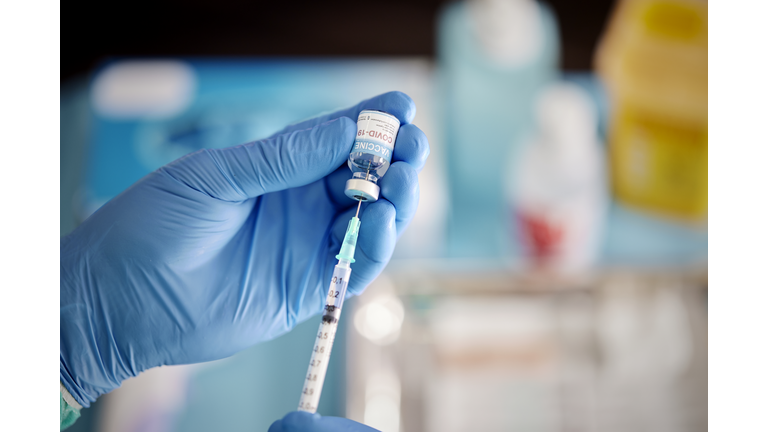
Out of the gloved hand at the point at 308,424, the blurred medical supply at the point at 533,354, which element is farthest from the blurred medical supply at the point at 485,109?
the gloved hand at the point at 308,424

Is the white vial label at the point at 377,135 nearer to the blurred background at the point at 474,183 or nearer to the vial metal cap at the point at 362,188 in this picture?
the vial metal cap at the point at 362,188

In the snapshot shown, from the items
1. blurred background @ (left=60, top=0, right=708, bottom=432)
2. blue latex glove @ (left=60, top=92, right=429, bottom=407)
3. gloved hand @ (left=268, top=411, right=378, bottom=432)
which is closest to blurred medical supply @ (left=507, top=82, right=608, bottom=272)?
blurred background @ (left=60, top=0, right=708, bottom=432)

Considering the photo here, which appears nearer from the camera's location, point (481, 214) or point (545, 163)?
point (545, 163)

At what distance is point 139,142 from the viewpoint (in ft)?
6.38

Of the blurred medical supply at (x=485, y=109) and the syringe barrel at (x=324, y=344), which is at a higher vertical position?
the blurred medical supply at (x=485, y=109)

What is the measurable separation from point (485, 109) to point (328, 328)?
131 cm

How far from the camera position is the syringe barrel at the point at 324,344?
33.1 inches

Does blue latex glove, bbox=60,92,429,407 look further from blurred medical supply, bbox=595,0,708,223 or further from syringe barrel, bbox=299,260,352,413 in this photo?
blurred medical supply, bbox=595,0,708,223

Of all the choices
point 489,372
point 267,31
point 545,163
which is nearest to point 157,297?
point 489,372

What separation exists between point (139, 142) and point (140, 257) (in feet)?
3.98

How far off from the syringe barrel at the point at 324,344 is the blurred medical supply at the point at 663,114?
1.41m

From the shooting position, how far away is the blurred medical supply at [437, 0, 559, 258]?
74.7 inches

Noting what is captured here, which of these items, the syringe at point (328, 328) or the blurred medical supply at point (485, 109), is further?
the blurred medical supply at point (485, 109)
